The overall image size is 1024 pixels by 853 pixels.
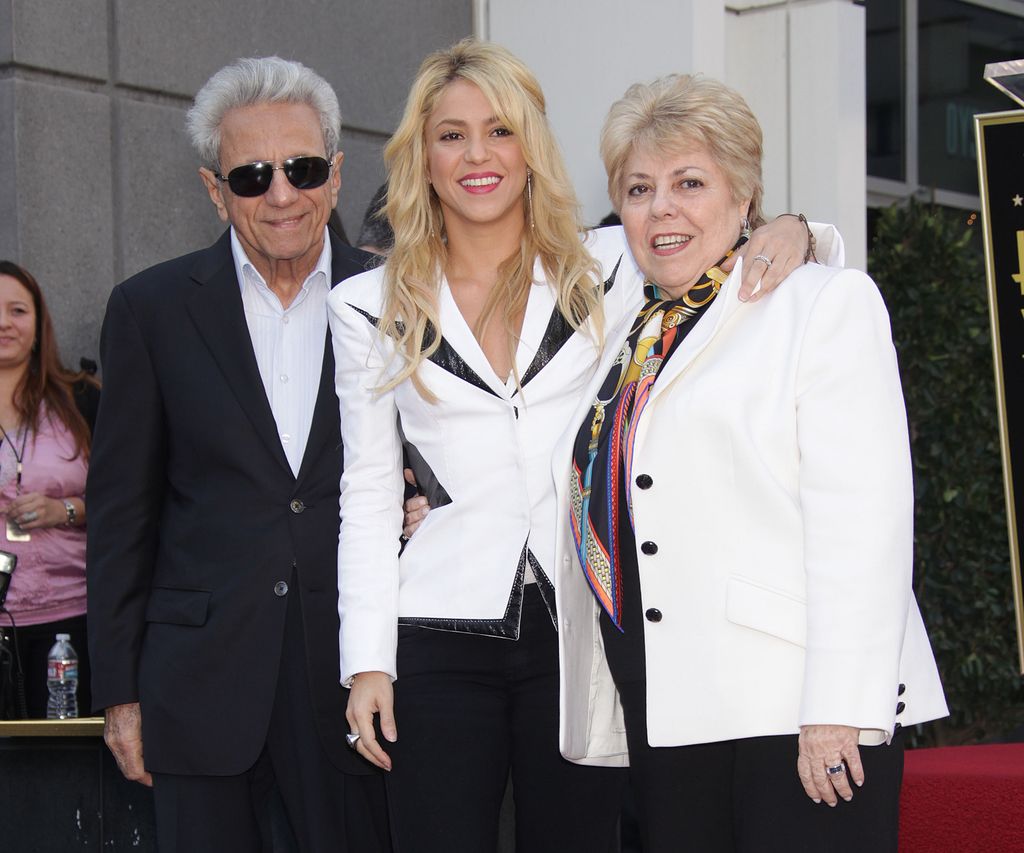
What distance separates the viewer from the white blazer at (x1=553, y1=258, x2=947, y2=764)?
2.37 metres

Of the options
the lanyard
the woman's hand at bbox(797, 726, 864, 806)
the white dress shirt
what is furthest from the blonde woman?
the lanyard

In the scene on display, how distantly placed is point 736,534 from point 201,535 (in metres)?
1.25

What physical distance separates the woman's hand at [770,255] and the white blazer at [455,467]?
217mm

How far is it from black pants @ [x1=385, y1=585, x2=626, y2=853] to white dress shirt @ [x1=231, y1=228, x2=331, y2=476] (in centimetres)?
58

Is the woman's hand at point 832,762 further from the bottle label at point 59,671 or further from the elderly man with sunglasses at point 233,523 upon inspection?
the bottle label at point 59,671

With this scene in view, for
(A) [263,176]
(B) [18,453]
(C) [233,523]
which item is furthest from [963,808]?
(B) [18,453]

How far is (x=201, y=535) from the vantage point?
3158mm

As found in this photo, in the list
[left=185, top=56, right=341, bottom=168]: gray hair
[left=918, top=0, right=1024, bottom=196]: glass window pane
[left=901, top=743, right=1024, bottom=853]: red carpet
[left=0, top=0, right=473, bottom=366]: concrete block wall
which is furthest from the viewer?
[left=918, top=0, right=1024, bottom=196]: glass window pane

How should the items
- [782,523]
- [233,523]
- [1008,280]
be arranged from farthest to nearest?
[1008,280], [233,523], [782,523]

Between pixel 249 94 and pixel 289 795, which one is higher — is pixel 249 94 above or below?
above

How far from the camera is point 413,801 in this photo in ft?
9.34

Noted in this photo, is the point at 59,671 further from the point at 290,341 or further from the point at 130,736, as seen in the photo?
the point at 290,341

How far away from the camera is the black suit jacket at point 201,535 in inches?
122

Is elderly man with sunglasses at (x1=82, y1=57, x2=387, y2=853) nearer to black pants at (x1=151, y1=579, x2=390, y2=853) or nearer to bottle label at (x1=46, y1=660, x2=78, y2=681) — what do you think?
black pants at (x1=151, y1=579, x2=390, y2=853)
